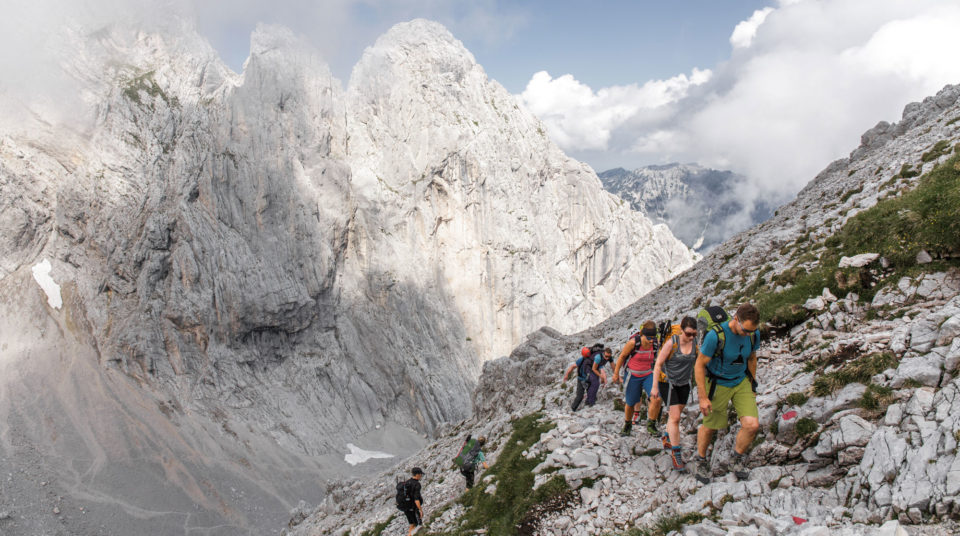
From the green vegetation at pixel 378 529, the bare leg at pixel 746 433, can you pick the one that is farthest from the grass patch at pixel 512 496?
the green vegetation at pixel 378 529

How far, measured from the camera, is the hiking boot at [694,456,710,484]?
9.63 meters

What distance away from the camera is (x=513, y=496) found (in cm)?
1335

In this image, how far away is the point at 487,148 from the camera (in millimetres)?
111375

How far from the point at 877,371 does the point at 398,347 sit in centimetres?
9379

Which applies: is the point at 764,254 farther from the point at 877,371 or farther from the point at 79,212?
the point at 79,212

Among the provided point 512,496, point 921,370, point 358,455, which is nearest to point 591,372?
point 512,496

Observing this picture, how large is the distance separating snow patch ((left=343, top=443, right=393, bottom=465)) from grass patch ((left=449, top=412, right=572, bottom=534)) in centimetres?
7267

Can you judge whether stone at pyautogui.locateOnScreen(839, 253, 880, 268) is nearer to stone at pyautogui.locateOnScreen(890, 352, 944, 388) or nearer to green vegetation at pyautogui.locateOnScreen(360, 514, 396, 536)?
stone at pyautogui.locateOnScreen(890, 352, 944, 388)

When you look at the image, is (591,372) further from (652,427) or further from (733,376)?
(733,376)

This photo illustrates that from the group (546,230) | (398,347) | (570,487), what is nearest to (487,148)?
(546,230)

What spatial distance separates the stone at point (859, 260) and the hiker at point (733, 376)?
23.2 ft

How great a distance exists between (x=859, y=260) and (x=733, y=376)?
25.5ft

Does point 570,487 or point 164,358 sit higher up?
point 164,358

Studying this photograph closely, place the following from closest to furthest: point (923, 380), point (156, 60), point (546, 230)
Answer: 1. point (923, 380)
2. point (156, 60)
3. point (546, 230)
